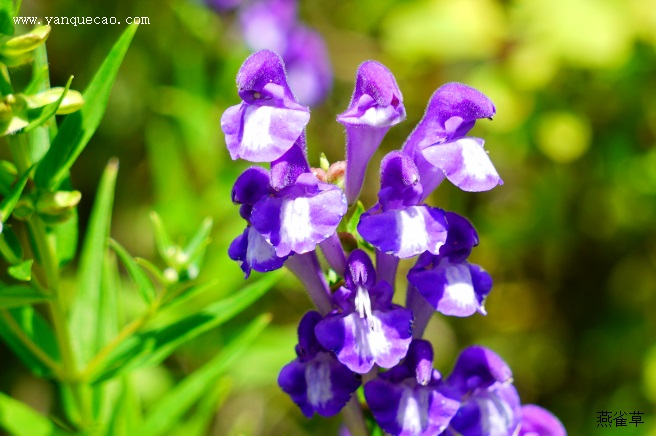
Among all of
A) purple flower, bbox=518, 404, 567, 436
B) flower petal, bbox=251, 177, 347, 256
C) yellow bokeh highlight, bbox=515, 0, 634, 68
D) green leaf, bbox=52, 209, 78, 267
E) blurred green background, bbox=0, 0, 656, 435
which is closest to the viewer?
flower petal, bbox=251, 177, 347, 256

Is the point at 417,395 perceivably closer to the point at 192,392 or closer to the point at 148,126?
the point at 192,392

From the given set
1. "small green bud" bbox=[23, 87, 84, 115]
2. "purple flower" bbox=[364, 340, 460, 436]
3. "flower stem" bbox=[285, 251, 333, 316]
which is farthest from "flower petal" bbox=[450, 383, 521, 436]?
"small green bud" bbox=[23, 87, 84, 115]

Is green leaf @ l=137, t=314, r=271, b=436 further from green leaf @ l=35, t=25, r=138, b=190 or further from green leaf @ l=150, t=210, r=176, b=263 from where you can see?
green leaf @ l=35, t=25, r=138, b=190

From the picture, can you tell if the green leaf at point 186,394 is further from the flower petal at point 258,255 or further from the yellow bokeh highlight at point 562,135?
the yellow bokeh highlight at point 562,135

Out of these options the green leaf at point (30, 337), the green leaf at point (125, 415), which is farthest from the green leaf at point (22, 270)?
the green leaf at point (125, 415)

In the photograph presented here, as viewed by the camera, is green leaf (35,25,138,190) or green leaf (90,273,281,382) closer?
green leaf (35,25,138,190)

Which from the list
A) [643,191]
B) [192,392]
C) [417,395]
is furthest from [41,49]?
[643,191]
